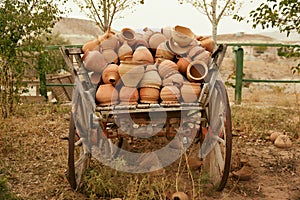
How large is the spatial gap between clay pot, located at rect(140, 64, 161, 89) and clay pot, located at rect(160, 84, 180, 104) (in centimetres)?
9

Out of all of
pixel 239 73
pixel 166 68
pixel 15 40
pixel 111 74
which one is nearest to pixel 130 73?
pixel 111 74

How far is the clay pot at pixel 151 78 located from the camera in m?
2.98

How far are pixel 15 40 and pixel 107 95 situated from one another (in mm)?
3103

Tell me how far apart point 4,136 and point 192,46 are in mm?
2698

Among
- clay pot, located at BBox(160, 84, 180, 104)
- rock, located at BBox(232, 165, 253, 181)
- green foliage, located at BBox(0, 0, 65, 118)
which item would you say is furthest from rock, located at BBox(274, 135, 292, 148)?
green foliage, located at BBox(0, 0, 65, 118)

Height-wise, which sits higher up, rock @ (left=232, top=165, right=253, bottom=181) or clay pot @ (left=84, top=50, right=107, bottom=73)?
clay pot @ (left=84, top=50, right=107, bottom=73)

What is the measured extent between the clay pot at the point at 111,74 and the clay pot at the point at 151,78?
21 centimetres

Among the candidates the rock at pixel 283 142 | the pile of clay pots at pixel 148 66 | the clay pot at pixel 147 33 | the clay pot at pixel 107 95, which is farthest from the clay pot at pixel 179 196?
the rock at pixel 283 142

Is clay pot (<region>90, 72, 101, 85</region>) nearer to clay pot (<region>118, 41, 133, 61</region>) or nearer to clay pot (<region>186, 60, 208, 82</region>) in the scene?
clay pot (<region>118, 41, 133, 61</region>)

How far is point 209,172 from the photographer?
3.31m

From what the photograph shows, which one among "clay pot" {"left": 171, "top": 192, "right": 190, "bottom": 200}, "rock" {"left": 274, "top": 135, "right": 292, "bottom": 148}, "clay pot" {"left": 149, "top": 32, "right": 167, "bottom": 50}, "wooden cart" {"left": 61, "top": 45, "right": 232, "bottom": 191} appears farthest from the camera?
"rock" {"left": 274, "top": 135, "right": 292, "bottom": 148}

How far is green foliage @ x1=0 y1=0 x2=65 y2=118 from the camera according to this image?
5188 mm

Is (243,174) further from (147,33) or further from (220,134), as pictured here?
(147,33)

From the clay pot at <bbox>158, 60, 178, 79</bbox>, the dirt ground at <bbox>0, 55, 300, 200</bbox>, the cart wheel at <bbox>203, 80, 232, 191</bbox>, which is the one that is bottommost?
the dirt ground at <bbox>0, 55, 300, 200</bbox>
